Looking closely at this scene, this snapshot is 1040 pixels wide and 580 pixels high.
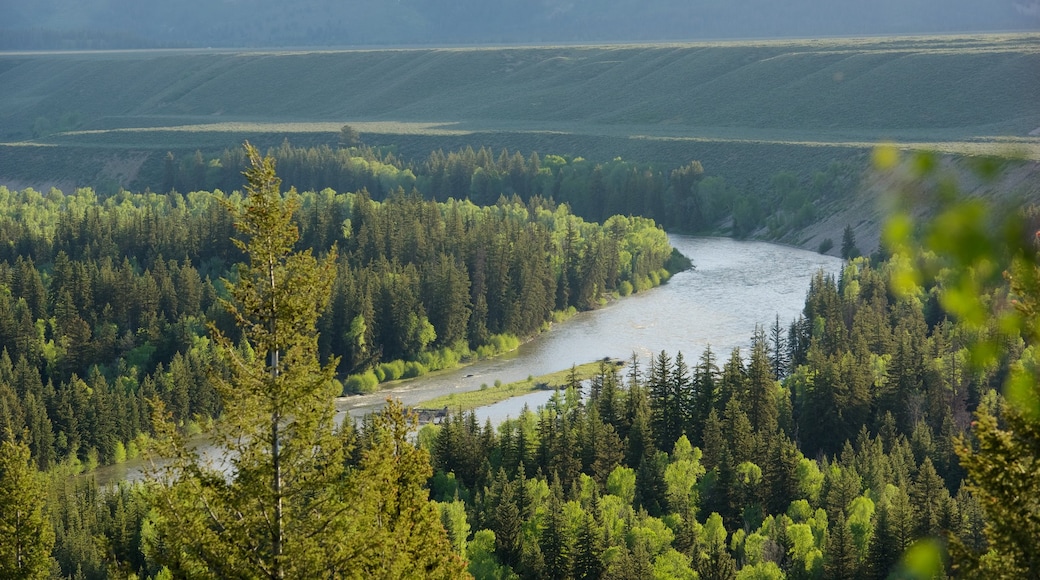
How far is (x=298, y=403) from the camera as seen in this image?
24078mm

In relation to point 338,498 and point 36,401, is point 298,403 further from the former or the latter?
point 36,401

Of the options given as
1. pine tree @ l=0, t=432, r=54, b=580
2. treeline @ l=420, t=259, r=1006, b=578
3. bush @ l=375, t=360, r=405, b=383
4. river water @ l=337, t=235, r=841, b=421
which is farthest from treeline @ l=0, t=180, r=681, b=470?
pine tree @ l=0, t=432, r=54, b=580

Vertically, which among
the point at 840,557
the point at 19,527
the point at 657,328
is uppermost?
the point at 19,527

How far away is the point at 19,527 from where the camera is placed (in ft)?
121

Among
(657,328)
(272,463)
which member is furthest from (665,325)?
(272,463)

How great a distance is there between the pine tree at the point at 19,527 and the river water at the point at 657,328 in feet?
120

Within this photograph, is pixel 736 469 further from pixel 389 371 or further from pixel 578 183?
pixel 578 183

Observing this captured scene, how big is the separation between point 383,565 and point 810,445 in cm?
4973

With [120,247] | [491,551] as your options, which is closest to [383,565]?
[491,551]

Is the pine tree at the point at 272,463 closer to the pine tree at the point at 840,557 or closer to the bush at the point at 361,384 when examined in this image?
the pine tree at the point at 840,557

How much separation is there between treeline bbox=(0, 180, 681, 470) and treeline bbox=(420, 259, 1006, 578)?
760 inches

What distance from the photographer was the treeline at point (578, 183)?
155125 mm

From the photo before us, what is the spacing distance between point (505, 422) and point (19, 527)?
34287 millimetres

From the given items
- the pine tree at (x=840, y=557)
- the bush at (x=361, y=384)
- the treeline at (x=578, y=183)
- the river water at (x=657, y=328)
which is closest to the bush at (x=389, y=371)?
the river water at (x=657, y=328)
